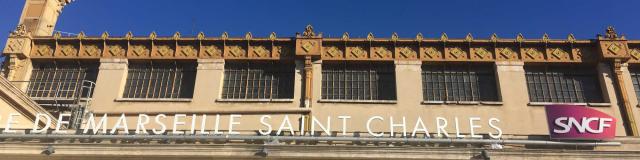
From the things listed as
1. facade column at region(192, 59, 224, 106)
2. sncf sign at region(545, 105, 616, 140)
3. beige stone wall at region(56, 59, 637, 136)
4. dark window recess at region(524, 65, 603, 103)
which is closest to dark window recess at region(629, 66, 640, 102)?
beige stone wall at region(56, 59, 637, 136)

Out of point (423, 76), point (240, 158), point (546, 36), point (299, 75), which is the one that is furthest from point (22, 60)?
point (546, 36)

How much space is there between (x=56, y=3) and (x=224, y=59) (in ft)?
37.7

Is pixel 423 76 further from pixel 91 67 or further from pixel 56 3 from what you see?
pixel 56 3

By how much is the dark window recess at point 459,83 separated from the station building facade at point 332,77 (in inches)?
2.1

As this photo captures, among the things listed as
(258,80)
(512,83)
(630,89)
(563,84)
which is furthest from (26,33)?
(630,89)

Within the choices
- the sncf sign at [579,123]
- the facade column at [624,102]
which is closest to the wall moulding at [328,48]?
the facade column at [624,102]

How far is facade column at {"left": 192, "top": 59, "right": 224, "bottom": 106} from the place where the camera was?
100ft

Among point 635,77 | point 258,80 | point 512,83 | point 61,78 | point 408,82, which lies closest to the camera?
point 512,83

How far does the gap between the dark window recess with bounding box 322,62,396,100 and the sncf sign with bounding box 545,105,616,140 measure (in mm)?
7764

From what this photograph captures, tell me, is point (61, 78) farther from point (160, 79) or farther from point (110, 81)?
point (160, 79)

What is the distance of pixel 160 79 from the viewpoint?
3198cm

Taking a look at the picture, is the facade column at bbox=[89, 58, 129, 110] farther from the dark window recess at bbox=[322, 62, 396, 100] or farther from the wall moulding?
the dark window recess at bbox=[322, 62, 396, 100]

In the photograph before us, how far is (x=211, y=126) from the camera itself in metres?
29.1

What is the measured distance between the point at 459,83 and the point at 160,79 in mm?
15825
